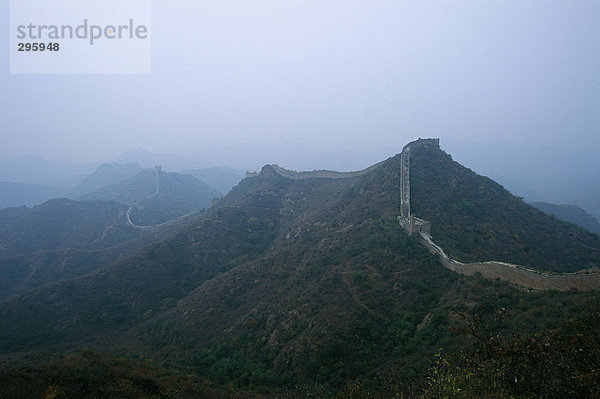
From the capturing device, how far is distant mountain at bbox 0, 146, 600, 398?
13.5 meters

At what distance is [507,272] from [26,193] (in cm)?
17391

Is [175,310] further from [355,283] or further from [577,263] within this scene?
[577,263]

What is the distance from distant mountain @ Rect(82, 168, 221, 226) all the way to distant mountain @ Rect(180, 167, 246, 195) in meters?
26.2

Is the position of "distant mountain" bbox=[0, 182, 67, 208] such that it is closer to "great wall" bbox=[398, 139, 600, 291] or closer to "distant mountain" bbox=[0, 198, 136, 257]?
"distant mountain" bbox=[0, 198, 136, 257]

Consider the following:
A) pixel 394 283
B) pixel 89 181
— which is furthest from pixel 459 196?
pixel 89 181

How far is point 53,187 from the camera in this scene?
139125 mm

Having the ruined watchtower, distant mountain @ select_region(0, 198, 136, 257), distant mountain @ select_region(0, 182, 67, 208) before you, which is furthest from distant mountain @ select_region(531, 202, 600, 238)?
distant mountain @ select_region(0, 182, 67, 208)

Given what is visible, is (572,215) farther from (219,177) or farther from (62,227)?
(219,177)

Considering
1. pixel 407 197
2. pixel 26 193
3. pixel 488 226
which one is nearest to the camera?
pixel 488 226

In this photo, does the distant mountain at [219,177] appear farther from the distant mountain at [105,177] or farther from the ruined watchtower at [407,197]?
the ruined watchtower at [407,197]

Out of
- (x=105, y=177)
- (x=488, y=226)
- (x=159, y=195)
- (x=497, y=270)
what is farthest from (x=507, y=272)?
(x=105, y=177)

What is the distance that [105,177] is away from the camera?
131m

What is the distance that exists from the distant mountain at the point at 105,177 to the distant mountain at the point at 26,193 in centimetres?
985

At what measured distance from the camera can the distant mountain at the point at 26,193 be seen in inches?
4712
